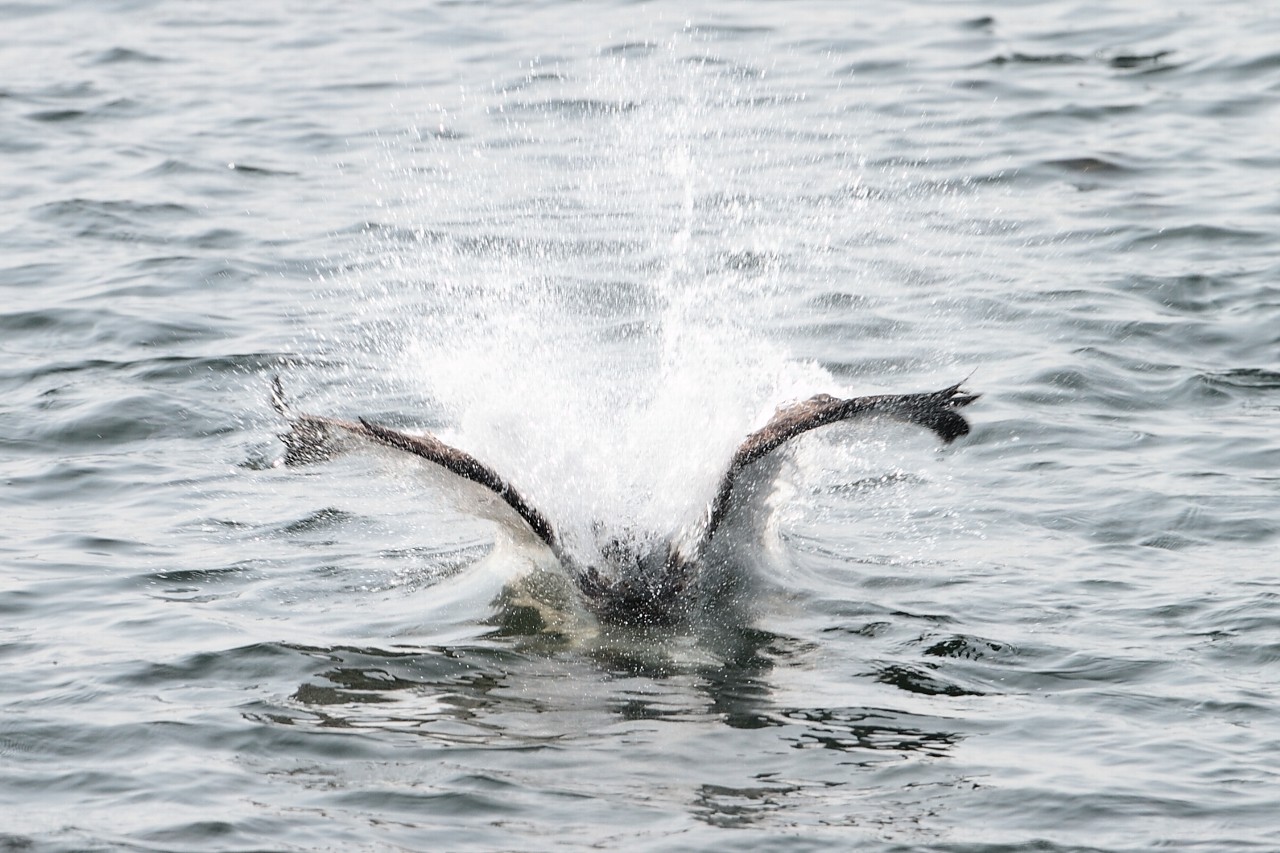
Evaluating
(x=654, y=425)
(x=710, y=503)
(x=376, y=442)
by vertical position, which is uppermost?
(x=376, y=442)

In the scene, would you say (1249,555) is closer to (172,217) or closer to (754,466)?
(754,466)

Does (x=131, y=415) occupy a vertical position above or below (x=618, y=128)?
below

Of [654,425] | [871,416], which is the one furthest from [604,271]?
[871,416]

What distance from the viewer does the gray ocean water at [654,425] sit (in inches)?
280

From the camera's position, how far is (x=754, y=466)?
843 centimetres

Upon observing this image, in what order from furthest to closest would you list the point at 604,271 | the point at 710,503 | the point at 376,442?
1. the point at 604,271
2. the point at 710,503
3. the point at 376,442

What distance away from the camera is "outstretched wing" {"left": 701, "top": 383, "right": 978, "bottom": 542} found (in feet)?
26.1

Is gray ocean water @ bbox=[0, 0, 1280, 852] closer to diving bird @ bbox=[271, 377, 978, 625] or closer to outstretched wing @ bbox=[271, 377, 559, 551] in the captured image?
diving bird @ bbox=[271, 377, 978, 625]

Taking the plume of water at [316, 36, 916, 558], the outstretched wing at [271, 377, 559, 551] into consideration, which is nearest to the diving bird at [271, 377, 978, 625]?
the outstretched wing at [271, 377, 559, 551]

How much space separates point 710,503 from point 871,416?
89 centimetres

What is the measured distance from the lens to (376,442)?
315 inches

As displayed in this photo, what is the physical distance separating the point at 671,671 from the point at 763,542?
1.15 metres

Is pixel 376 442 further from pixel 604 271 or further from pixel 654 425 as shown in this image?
pixel 604 271

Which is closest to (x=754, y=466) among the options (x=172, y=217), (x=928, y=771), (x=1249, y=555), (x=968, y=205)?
(x=928, y=771)
